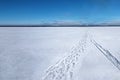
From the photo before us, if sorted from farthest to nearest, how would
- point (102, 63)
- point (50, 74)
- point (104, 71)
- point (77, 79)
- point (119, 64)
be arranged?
point (102, 63) < point (119, 64) < point (104, 71) < point (50, 74) < point (77, 79)

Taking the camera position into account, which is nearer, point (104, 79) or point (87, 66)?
point (104, 79)

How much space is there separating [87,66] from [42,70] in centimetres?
154

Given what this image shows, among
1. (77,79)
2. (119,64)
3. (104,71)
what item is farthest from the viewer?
(119,64)

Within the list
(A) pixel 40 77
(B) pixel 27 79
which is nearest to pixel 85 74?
(A) pixel 40 77

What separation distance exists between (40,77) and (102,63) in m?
2.43

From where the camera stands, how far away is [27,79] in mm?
3775

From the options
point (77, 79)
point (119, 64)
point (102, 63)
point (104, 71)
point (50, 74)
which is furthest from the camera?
point (102, 63)

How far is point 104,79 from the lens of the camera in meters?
3.78

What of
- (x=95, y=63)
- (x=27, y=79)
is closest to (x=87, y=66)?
(x=95, y=63)

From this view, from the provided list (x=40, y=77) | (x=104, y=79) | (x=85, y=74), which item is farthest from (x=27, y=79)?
(x=104, y=79)

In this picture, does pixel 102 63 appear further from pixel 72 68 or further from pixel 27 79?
pixel 27 79

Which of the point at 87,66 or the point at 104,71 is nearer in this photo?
the point at 104,71

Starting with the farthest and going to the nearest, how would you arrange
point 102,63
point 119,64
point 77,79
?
point 102,63, point 119,64, point 77,79

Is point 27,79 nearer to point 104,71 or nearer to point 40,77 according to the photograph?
point 40,77
